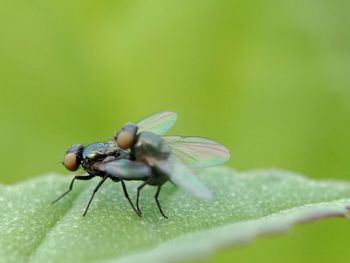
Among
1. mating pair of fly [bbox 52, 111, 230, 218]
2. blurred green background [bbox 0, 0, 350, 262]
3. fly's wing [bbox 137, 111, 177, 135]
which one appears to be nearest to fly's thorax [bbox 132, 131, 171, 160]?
mating pair of fly [bbox 52, 111, 230, 218]

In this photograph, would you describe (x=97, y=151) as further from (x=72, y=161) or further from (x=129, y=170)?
(x=129, y=170)

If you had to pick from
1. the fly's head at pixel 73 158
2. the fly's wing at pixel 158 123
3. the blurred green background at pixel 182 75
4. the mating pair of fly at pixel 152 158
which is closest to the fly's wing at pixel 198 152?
the mating pair of fly at pixel 152 158

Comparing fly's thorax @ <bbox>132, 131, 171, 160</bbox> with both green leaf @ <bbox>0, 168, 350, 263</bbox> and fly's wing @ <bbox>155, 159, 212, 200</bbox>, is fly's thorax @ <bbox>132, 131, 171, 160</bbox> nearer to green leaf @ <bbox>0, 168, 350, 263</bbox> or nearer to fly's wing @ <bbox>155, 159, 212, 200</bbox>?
fly's wing @ <bbox>155, 159, 212, 200</bbox>

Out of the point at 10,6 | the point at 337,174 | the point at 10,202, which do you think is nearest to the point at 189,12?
the point at 10,6

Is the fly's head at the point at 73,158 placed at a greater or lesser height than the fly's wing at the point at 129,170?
lesser

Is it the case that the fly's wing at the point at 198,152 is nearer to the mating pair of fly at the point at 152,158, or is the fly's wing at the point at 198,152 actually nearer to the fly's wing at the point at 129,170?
the mating pair of fly at the point at 152,158

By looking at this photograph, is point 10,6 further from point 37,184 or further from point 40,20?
point 37,184

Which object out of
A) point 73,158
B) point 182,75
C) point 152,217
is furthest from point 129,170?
point 182,75
